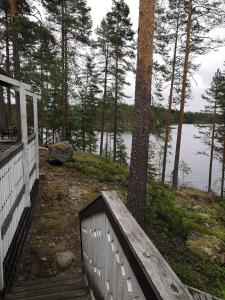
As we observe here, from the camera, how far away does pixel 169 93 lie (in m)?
18.8

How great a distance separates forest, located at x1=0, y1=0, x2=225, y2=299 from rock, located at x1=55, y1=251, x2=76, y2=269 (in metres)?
1.58

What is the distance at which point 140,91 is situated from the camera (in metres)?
5.47

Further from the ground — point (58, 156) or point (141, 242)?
point (141, 242)

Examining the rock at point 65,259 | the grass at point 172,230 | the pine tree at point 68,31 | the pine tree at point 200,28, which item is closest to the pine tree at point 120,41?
the pine tree at point 68,31

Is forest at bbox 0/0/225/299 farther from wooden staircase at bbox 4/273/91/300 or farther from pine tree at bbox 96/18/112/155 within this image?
wooden staircase at bbox 4/273/91/300

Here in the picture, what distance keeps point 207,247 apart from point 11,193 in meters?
4.67

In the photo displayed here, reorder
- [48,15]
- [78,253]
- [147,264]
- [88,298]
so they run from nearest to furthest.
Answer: [147,264], [88,298], [78,253], [48,15]

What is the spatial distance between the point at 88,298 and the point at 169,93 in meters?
16.8

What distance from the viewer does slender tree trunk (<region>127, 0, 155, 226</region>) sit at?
17.6 feet

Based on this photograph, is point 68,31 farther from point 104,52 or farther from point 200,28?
point 200,28

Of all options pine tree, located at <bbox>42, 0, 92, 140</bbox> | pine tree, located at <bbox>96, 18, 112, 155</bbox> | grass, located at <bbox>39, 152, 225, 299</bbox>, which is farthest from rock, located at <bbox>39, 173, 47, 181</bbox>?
pine tree, located at <bbox>96, 18, 112, 155</bbox>

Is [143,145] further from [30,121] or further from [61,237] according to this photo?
[30,121]

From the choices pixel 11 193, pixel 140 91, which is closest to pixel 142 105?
pixel 140 91

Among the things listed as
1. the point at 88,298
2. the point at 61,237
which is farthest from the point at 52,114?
the point at 88,298
